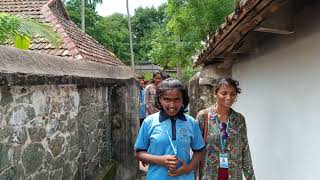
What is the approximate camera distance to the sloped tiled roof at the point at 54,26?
27.3 feet

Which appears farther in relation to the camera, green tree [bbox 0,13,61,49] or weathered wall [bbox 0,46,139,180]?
green tree [bbox 0,13,61,49]

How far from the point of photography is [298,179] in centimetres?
326

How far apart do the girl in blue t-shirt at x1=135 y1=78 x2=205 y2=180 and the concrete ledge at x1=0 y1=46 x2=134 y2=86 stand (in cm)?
100

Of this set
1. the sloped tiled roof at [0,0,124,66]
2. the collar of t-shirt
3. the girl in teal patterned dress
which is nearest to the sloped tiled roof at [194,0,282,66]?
the girl in teal patterned dress

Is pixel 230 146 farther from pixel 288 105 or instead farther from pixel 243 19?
pixel 243 19

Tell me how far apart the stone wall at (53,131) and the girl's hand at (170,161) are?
120 cm

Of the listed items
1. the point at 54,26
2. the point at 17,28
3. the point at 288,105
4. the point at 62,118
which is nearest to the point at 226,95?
the point at 288,105

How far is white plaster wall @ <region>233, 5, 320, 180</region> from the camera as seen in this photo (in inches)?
118

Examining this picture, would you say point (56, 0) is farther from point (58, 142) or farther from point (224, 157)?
point (224, 157)

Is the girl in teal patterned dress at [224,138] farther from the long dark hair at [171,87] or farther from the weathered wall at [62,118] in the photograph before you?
the weathered wall at [62,118]

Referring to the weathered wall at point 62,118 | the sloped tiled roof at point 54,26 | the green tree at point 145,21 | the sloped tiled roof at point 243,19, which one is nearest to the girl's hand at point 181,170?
the sloped tiled roof at point 243,19

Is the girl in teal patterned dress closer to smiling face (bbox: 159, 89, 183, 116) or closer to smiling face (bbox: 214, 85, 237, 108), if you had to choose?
smiling face (bbox: 214, 85, 237, 108)

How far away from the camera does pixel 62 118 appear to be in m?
4.65

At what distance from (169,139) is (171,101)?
0.26 metres
